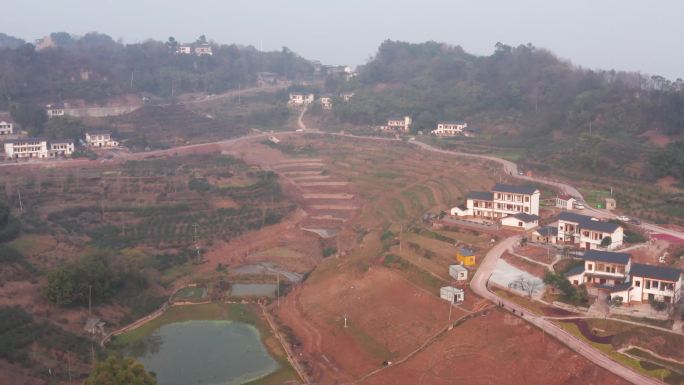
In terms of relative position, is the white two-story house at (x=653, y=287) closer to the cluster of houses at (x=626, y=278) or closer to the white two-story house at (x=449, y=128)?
the cluster of houses at (x=626, y=278)

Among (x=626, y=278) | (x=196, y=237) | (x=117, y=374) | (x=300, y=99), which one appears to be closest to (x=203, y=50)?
(x=300, y=99)

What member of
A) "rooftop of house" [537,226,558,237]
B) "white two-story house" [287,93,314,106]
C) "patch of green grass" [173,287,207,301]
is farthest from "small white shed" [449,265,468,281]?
"white two-story house" [287,93,314,106]

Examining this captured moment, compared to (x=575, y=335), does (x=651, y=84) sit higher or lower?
higher

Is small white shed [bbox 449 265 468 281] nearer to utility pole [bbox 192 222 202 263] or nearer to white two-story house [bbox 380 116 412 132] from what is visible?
utility pole [bbox 192 222 202 263]

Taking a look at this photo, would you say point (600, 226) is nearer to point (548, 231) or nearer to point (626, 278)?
point (548, 231)

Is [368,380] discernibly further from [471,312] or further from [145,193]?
[145,193]

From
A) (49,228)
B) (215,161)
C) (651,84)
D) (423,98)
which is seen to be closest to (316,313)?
(49,228)
